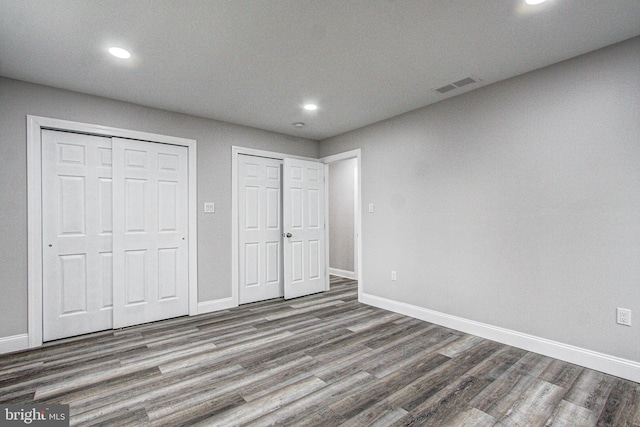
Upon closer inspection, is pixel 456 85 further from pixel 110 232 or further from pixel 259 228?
pixel 110 232

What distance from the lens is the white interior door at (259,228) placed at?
4.38 metres

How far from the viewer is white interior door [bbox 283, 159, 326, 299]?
185 inches

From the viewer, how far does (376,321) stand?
3.64 m

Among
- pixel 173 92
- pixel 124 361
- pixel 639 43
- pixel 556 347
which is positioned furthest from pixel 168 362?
pixel 639 43

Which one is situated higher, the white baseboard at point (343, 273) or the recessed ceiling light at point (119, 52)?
the recessed ceiling light at point (119, 52)

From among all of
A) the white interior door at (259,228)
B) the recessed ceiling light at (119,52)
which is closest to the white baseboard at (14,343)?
the white interior door at (259,228)

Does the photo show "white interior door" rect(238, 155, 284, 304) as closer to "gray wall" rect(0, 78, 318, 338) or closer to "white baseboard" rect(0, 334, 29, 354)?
"gray wall" rect(0, 78, 318, 338)

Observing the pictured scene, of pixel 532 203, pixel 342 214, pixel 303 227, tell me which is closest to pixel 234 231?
pixel 303 227

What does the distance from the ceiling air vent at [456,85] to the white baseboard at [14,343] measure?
469cm

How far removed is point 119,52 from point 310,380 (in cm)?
295

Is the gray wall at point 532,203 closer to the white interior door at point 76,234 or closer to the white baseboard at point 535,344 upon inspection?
the white baseboard at point 535,344

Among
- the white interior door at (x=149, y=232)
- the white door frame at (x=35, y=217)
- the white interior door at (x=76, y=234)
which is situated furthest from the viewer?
the white interior door at (x=149, y=232)

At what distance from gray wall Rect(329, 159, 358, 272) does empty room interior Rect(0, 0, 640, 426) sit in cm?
187

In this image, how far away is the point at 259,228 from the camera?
4.54 meters
